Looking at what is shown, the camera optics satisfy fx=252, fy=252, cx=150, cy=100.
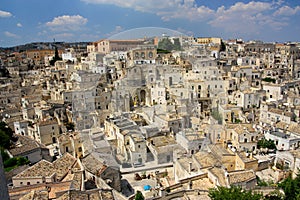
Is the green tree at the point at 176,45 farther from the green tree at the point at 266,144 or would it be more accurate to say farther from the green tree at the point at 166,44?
the green tree at the point at 266,144

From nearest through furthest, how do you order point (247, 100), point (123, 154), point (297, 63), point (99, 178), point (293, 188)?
point (293, 188), point (99, 178), point (123, 154), point (247, 100), point (297, 63)

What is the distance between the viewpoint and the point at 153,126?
59.9 ft

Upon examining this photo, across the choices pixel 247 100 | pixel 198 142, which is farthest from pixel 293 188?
pixel 247 100

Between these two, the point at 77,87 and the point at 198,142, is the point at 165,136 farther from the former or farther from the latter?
the point at 77,87

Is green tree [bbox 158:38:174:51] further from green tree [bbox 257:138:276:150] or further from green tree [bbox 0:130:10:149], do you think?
green tree [bbox 0:130:10:149]

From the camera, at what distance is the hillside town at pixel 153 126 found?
1148 cm

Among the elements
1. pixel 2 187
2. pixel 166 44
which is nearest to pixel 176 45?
pixel 166 44

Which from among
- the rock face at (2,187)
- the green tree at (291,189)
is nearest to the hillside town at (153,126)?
the green tree at (291,189)

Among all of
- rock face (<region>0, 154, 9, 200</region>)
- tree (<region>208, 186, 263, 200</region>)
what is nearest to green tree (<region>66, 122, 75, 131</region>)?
tree (<region>208, 186, 263, 200</region>)

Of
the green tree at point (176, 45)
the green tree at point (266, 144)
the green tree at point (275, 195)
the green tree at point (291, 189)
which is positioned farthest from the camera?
the green tree at point (176, 45)

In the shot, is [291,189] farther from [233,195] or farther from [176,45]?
[176,45]

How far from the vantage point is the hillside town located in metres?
11.5

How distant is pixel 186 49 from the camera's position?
112ft

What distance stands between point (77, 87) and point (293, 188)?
21.1 m
